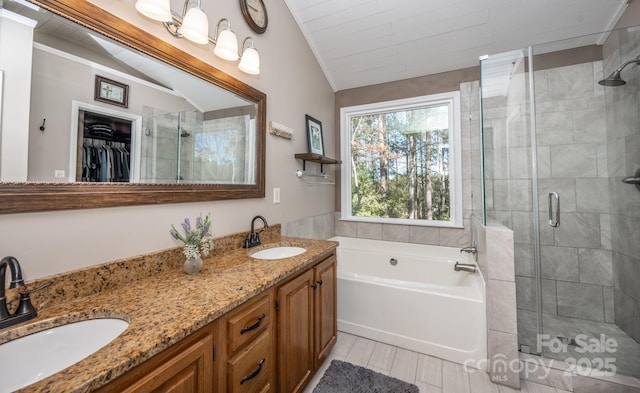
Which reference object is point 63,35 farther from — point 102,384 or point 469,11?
point 469,11

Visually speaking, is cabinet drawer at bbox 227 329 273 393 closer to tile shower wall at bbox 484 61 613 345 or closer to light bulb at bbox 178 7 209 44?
light bulb at bbox 178 7 209 44

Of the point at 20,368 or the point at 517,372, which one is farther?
the point at 517,372

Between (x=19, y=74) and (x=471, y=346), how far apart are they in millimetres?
2635

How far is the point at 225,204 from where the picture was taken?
1633 millimetres

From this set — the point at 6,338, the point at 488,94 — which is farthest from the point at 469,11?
the point at 6,338

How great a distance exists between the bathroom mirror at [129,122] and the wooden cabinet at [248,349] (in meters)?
0.69

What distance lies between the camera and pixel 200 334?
0.80 m

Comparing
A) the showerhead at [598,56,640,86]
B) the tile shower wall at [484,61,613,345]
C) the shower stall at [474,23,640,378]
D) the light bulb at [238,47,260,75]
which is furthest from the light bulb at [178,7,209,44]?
the showerhead at [598,56,640,86]

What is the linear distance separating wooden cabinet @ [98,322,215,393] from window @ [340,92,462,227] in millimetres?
2421

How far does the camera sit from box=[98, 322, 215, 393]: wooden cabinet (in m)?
0.62

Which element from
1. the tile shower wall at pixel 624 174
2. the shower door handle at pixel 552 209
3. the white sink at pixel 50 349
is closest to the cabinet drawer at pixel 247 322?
the white sink at pixel 50 349

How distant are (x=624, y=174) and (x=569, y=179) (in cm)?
30

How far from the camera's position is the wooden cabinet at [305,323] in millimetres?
1240

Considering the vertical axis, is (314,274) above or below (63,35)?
below
